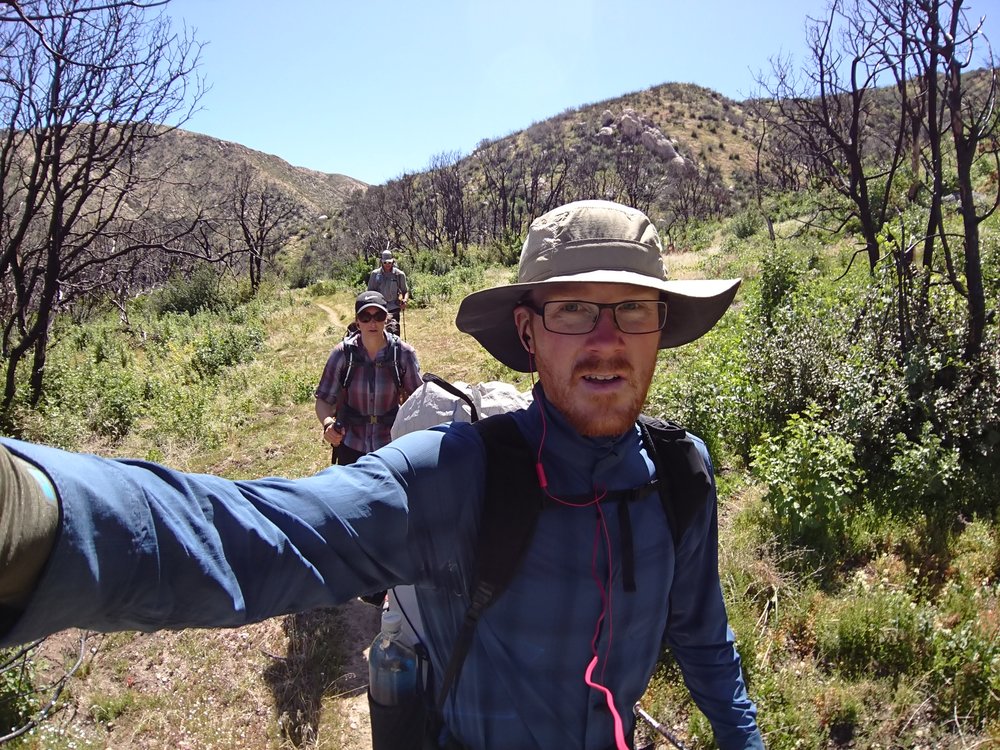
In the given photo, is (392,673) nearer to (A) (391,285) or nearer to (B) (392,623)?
(B) (392,623)

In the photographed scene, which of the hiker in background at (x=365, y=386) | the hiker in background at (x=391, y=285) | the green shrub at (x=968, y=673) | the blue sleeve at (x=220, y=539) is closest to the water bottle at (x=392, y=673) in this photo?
the blue sleeve at (x=220, y=539)

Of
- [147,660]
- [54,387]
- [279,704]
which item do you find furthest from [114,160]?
[279,704]

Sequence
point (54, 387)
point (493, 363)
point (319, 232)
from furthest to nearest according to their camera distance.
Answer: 1. point (319, 232)
2. point (493, 363)
3. point (54, 387)

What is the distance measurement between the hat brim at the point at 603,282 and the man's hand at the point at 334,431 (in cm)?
245

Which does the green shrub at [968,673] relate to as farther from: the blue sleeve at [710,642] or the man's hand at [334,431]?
the man's hand at [334,431]

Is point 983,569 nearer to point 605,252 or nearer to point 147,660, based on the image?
point 605,252

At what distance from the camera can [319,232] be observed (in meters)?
56.9

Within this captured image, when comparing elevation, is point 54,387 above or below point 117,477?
below

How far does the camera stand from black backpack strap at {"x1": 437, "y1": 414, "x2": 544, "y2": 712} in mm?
1089

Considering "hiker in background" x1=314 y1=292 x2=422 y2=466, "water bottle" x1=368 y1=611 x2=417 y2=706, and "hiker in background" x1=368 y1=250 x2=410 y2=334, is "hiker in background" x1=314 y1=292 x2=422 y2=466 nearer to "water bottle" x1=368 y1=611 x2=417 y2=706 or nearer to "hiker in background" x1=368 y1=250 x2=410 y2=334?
"water bottle" x1=368 y1=611 x2=417 y2=706

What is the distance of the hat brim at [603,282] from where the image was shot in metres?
1.26

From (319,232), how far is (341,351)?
57.0 m

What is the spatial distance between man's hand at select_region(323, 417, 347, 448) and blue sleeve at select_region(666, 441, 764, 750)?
2775 millimetres

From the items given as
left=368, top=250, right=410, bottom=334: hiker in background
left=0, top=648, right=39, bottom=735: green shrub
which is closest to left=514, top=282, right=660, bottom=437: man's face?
left=0, top=648, right=39, bottom=735: green shrub
